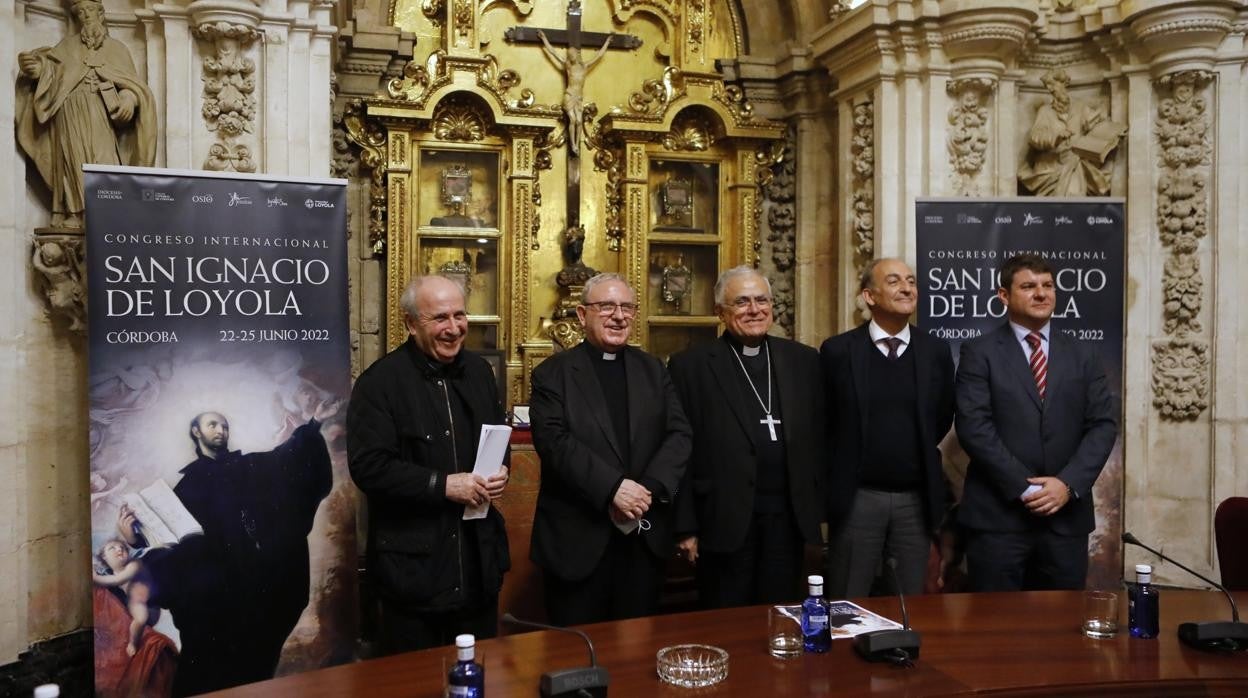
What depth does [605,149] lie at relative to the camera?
18.9ft

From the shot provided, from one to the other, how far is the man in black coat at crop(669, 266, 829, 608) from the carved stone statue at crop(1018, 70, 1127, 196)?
2398 millimetres

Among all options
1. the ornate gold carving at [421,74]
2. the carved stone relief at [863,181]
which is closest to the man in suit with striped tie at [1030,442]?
the carved stone relief at [863,181]

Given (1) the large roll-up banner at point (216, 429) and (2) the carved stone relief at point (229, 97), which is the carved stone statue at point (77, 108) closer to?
(2) the carved stone relief at point (229, 97)

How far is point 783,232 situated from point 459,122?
2.01 metres

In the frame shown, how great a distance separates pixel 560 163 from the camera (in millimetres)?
5680

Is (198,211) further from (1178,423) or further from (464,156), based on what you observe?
(1178,423)

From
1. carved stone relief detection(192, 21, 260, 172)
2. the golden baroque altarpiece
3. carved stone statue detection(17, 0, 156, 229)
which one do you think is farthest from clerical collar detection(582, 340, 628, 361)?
the golden baroque altarpiece

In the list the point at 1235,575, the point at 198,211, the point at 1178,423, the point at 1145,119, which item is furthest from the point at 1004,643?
the point at 1145,119

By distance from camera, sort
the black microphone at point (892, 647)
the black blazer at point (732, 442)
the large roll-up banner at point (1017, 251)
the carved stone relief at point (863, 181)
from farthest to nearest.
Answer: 1. the carved stone relief at point (863, 181)
2. the large roll-up banner at point (1017, 251)
3. the black blazer at point (732, 442)
4. the black microphone at point (892, 647)

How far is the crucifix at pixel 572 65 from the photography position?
5.59m

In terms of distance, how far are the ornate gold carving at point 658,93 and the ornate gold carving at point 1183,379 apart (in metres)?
2.92

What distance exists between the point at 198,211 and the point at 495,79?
2.42 m

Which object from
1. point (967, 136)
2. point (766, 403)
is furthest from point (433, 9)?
point (766, 403)

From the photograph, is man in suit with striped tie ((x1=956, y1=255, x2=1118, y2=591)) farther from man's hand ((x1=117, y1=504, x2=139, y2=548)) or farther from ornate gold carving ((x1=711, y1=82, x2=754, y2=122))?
man's hand ((x1=117, y1=504, x2=139, y2=548))
